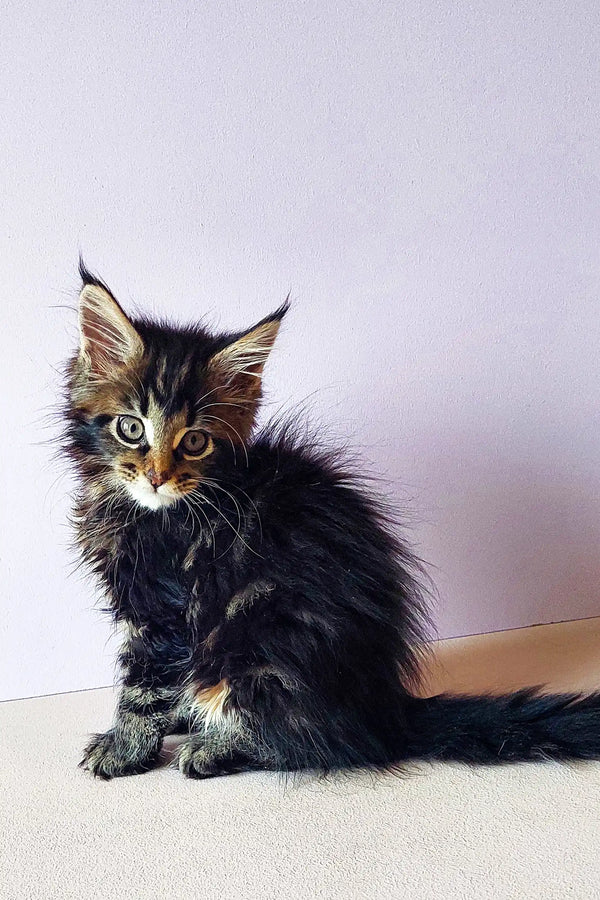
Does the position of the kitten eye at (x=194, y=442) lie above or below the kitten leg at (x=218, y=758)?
above

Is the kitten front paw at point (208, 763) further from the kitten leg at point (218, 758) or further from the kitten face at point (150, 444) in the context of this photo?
the kitten face at point (150, 444)

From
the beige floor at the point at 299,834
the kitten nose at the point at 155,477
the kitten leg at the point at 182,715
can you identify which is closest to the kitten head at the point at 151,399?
the kitten nose at the point at 155,477

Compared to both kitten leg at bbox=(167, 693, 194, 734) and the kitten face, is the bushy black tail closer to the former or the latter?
kitten leg at bbox=(167, 693, 194, 734)

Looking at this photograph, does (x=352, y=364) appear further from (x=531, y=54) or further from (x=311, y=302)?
(x=531, y=54)

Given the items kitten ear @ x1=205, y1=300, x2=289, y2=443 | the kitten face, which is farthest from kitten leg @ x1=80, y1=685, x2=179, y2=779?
kitten ear @ x1=205, y1=300, x2=289, y2=443

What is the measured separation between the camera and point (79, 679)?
1.74 metres

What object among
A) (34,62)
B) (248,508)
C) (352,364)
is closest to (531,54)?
(352,364)

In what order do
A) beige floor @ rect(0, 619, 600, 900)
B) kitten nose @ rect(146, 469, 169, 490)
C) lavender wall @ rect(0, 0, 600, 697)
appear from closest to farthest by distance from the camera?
1. beige floor @ rect(0, 619, 600, 900)
2. kitten nose @ rect(146, 469, 169, 490)
3. lavender wall @ rect(0, 0, 600, 697)

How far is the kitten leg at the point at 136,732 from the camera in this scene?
1.33 meters

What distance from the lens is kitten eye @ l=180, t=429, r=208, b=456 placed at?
1.28m

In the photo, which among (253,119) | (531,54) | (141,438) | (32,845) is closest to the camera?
(32,845)

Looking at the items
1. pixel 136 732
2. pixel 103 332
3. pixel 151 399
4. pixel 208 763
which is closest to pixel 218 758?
pixel 208 763

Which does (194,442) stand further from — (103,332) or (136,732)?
(136,732)

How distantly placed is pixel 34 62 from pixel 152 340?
61 cm
